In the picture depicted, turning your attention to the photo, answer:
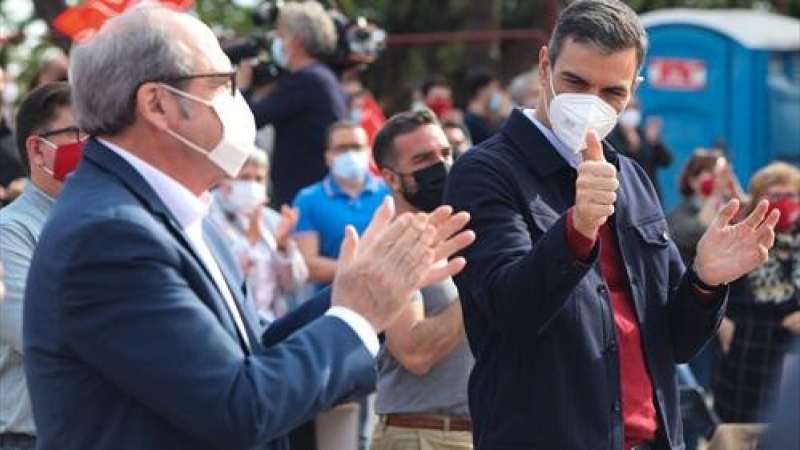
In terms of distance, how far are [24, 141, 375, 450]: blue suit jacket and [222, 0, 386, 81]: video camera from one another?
598cm

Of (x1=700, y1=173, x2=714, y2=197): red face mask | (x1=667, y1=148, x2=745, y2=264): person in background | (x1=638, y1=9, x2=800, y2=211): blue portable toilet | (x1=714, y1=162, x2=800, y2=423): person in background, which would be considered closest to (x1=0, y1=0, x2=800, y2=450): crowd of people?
(x1=714, y1=162, x2=800, y2=423): person in background

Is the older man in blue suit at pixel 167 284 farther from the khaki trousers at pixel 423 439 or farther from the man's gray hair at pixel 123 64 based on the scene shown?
the khaki trousers at pixel 423 439

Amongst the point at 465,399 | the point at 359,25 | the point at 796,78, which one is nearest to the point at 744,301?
the point at 359,25

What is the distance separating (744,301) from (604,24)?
14.4 feet

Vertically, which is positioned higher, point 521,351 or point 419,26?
point 521,351

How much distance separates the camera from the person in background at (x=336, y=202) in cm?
882

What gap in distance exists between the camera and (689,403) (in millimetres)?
6785

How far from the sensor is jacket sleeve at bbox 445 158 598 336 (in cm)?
413

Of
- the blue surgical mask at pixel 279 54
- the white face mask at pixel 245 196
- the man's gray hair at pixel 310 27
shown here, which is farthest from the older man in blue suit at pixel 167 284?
the blue surgical mask at pixel 279 54

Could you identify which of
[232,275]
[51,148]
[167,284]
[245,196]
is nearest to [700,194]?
[245,196]

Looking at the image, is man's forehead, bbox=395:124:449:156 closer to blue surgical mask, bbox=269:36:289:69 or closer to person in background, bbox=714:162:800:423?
person in background, bbox=714:162:800:423

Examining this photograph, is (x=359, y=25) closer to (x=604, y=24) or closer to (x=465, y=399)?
(x=465, y=399)

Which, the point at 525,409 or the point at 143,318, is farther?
the point at 525,409

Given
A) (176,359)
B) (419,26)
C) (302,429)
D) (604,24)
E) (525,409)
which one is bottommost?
(419,26)
